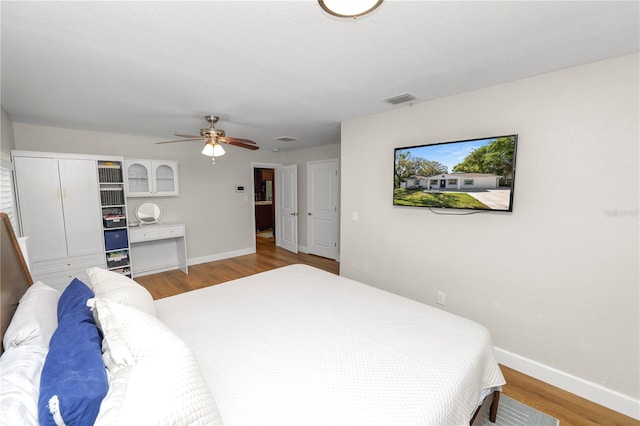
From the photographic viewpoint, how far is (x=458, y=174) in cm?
231

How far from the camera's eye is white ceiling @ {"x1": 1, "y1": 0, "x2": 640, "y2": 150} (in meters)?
1.28

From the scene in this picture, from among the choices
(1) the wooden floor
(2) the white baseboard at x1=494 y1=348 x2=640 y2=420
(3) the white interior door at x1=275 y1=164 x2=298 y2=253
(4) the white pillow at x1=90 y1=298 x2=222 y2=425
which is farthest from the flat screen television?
(3) the white interior door at x1=275 y1=164 x2=298 y2=253

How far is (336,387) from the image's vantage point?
1127 millimetres

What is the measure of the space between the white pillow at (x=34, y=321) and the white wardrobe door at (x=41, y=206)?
2289 millimetres

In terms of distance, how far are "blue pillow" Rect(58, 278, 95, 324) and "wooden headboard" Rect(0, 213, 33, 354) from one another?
0.19 meters

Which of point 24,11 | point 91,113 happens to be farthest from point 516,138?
point 91,113

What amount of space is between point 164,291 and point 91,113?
2398 mm

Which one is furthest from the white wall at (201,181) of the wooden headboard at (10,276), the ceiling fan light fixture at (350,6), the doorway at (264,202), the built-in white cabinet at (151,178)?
the ceiling fan light fixture at (350,6)

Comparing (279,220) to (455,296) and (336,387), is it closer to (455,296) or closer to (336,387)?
(455,296)

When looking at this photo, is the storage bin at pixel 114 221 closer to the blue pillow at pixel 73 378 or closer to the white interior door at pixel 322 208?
the blue pillow at pixel 73 378

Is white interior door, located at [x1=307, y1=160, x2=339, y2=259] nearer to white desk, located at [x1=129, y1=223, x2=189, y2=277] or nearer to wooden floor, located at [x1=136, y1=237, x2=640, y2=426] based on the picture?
wooden floor, located at [x1=136, y1=237, x2=640, y2=426]

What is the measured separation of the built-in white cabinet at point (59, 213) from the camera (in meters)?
3.02

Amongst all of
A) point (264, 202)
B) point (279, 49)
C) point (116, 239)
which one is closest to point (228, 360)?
point (279, 49)

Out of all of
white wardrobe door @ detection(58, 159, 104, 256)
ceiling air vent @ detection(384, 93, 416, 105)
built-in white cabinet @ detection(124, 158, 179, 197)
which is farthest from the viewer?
built-in white cabinet @ detection(124, 158, 179, 197)
